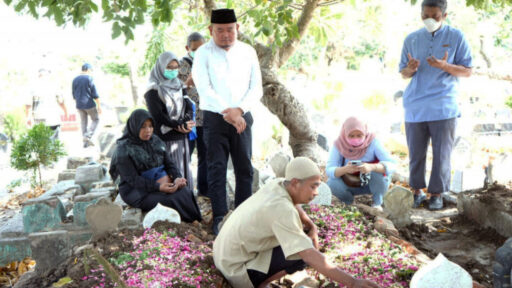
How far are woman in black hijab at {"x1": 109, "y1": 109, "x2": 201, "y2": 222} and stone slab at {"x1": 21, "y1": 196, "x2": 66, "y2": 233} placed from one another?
1.77 feet

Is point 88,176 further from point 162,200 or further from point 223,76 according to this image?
point 223,76

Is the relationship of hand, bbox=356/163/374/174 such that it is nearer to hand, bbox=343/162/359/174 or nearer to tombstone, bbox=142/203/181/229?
hand, bbox=343/162/359/174

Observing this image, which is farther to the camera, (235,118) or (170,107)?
(170,107)

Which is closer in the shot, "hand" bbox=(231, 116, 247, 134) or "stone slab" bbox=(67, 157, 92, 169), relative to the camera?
"hand" bbox=(231, 116, 247, 134)

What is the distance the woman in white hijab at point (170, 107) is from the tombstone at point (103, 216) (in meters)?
1.25

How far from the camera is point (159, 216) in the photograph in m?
3.38

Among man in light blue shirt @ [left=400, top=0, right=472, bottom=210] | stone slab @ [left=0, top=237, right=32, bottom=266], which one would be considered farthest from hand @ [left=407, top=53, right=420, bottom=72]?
stone slab @ [left=0, top=237, right=32, bottom=266]

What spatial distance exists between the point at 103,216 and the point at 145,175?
2.59 ft

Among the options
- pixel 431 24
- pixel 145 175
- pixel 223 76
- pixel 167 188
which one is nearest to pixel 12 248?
pixel 145 175

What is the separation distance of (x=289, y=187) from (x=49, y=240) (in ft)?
5.74

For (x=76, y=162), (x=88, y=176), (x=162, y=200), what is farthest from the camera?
(x=76, y=162)

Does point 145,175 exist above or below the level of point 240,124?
below

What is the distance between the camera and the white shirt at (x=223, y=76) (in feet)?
12.1

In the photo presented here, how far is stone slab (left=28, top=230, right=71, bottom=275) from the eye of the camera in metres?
3.14
